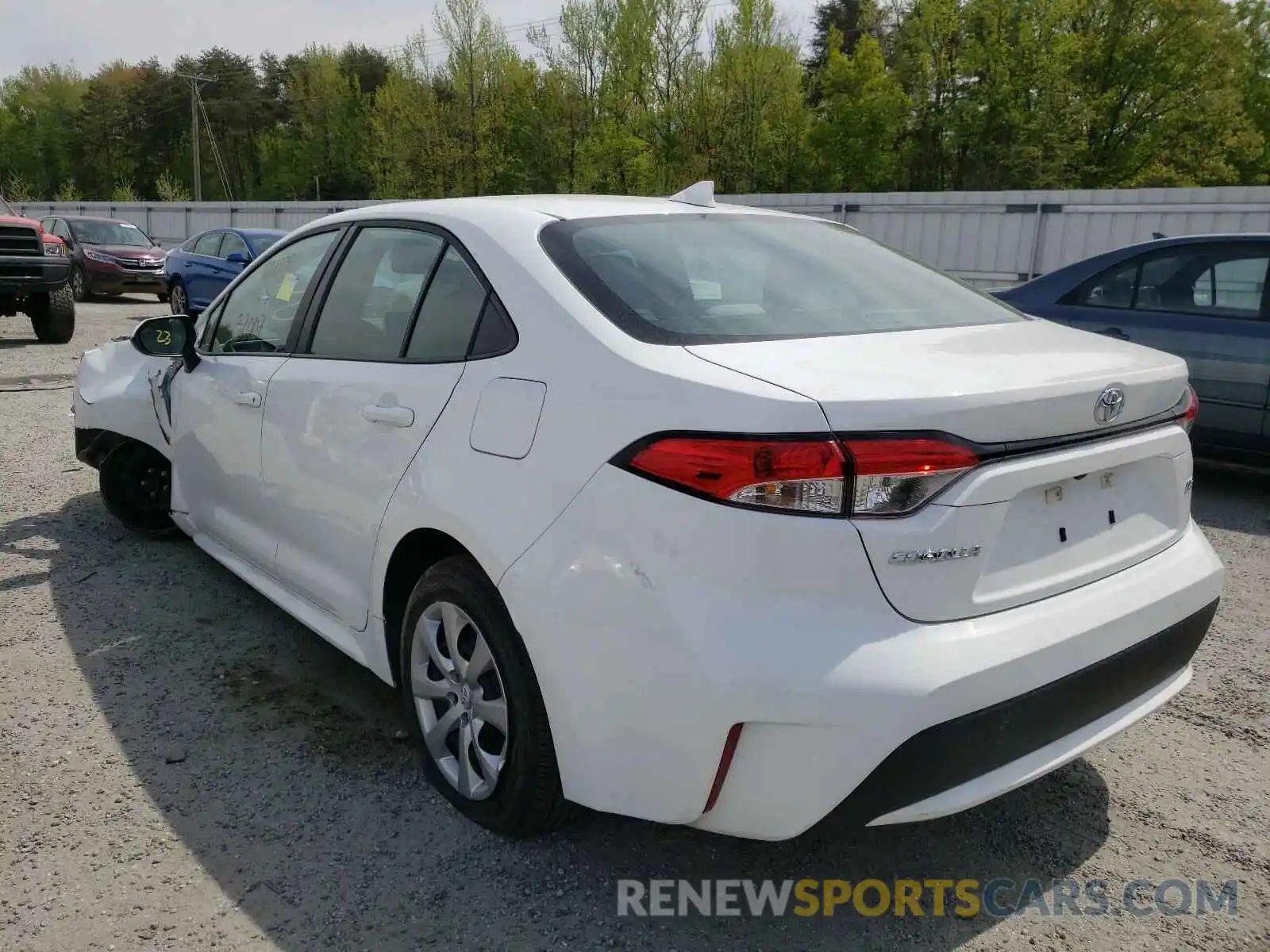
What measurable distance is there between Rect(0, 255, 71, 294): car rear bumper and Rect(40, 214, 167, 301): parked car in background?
21.2 ft

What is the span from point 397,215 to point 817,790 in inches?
83.4

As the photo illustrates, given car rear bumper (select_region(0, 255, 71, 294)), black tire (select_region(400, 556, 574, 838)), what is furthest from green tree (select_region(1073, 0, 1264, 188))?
black tire (select_region(400, 556, 574, 838))

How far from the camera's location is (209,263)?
1490 centimetres

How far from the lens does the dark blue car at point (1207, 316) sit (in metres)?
5.73

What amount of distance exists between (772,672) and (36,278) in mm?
12923

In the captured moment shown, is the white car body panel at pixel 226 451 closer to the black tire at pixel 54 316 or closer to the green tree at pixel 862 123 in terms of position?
the black tire at pixel 54 316

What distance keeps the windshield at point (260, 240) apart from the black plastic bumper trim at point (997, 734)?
14.3m

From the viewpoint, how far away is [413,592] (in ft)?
8.41

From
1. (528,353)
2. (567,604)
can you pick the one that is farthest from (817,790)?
(528,353)

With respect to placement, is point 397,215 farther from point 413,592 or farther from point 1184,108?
point 1184,108

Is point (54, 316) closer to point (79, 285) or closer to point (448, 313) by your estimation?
point (79, 285)

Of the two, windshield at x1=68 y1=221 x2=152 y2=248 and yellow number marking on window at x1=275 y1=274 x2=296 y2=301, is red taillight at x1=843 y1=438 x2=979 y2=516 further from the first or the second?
windshield at x1=68 y1=221 x2=152 y2=248

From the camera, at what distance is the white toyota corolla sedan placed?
1802mm

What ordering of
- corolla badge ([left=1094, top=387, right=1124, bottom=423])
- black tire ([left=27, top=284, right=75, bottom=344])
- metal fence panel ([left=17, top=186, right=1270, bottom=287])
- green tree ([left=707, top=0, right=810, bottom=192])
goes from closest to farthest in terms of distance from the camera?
corolla badge ([left=1094, top=387, right=1124, bottom=423]) → metal fence panel ([left=17, top=186, right=1270, bottom=287]) → black tire ([left=27, top=284, right=75, bottom=344]) → green tree ([left=707, top=0, right=810, bottom=192])
